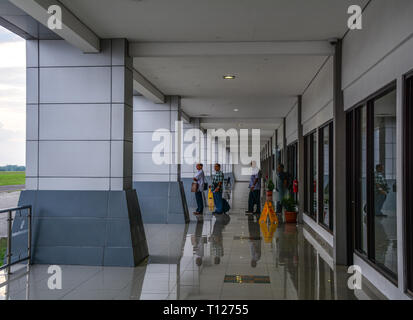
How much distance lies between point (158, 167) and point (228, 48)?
6.02m

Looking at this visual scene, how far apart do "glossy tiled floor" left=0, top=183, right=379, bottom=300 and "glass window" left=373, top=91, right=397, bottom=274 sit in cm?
56

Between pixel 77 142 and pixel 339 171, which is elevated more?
pixel 77 142

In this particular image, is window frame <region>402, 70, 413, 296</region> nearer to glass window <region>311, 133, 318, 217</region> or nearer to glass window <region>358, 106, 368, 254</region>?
glass window <region>358, 106, 368, 254</region>

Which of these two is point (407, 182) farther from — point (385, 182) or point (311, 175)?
point (311, 175)

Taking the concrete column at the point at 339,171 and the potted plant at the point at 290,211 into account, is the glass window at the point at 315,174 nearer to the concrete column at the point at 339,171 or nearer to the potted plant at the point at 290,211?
the potted plant at the point at 290,211

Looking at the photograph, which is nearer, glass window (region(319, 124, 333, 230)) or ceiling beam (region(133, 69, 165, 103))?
glass window (region(319, 124, 333, 230))

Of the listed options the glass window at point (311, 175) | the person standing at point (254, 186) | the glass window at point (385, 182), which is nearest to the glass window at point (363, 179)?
the glass window at point (385, 182)

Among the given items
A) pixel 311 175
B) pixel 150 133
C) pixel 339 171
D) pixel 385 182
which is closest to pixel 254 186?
pixel 311 175

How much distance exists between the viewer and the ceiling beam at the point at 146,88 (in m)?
10.0

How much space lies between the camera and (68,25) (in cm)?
604

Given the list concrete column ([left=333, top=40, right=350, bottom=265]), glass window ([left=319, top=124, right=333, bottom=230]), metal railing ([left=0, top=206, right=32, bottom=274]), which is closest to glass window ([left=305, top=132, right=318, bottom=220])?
glass window ([left=319, top=124, right=333, bottom=230])

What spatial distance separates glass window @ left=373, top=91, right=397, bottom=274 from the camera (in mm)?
5016
